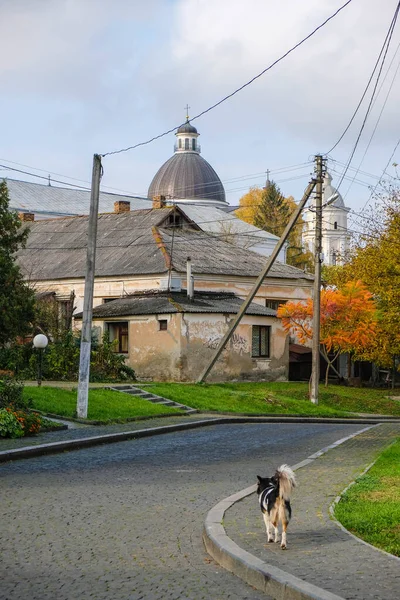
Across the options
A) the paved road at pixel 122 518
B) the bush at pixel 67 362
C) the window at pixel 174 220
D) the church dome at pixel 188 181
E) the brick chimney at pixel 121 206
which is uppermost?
the church dome at pixel 188 181

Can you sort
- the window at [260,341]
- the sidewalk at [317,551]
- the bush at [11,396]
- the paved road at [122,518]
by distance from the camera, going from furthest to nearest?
the window at [260,341] → the bush at [11,396] → the paved road at [122,518] → the sidewalk at [317,551]

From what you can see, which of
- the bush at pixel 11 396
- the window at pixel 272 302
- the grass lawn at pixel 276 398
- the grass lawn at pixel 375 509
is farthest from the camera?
the window at pixel 272 302

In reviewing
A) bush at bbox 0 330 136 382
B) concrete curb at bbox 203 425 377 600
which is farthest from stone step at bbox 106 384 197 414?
concrete curb at bbox 203 425 377 600

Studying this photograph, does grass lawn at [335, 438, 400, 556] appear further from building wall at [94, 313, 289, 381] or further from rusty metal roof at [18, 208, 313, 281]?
rusty metal roof at [18, 208, 313, 281]

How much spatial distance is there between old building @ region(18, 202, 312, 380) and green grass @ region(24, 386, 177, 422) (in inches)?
547

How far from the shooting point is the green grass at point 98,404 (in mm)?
24703

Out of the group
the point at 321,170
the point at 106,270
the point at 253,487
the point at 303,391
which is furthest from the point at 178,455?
the point at 106,270

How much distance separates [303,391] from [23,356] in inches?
511

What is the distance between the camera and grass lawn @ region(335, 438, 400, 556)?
29.0ft

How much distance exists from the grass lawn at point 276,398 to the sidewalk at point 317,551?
63.8ft

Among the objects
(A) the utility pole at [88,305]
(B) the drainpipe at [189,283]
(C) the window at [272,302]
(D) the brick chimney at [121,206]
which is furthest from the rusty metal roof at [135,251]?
(A) the utility pole at [88,305]

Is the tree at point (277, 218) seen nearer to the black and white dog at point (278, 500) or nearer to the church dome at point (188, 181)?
the church dome at point (188, 181)

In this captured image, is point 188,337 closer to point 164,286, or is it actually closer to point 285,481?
point 164,286

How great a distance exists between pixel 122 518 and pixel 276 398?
25829 millimetres
